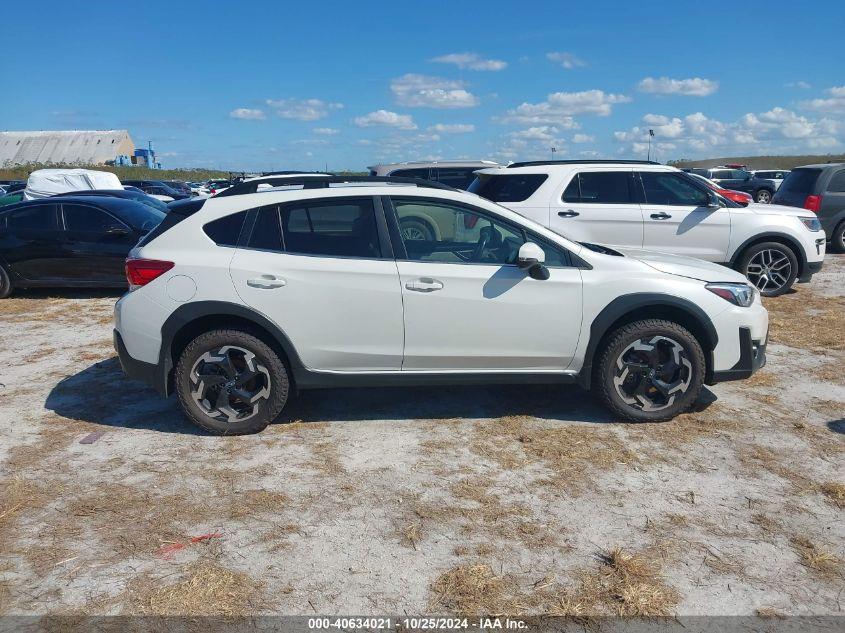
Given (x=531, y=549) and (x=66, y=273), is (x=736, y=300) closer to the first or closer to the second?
(x=531, y=549)

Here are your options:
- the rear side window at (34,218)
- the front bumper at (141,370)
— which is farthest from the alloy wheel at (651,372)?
the rear side window at (34,218)

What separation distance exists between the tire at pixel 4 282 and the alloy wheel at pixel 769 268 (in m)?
10.8

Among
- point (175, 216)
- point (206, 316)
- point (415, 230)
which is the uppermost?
point (175, 216)

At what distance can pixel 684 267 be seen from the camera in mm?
5000

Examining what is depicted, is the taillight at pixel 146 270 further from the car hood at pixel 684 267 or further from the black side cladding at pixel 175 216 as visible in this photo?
the car hood at pixel 684 267

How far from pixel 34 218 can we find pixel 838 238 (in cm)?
1461

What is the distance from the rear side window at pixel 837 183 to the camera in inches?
512

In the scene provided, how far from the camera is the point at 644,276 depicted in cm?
476

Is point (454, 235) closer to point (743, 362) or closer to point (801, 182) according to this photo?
point (743, 362)

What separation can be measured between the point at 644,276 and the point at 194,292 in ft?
10.2

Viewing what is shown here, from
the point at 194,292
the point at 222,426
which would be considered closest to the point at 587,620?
the point at 222,426

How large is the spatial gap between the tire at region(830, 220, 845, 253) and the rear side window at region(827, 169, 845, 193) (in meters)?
0.76

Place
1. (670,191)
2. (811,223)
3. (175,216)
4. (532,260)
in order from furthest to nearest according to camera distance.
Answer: (811,223) → (670,191) → (175,216) → (532,260)

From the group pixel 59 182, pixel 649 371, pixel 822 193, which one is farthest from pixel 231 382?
pixel 59 182
